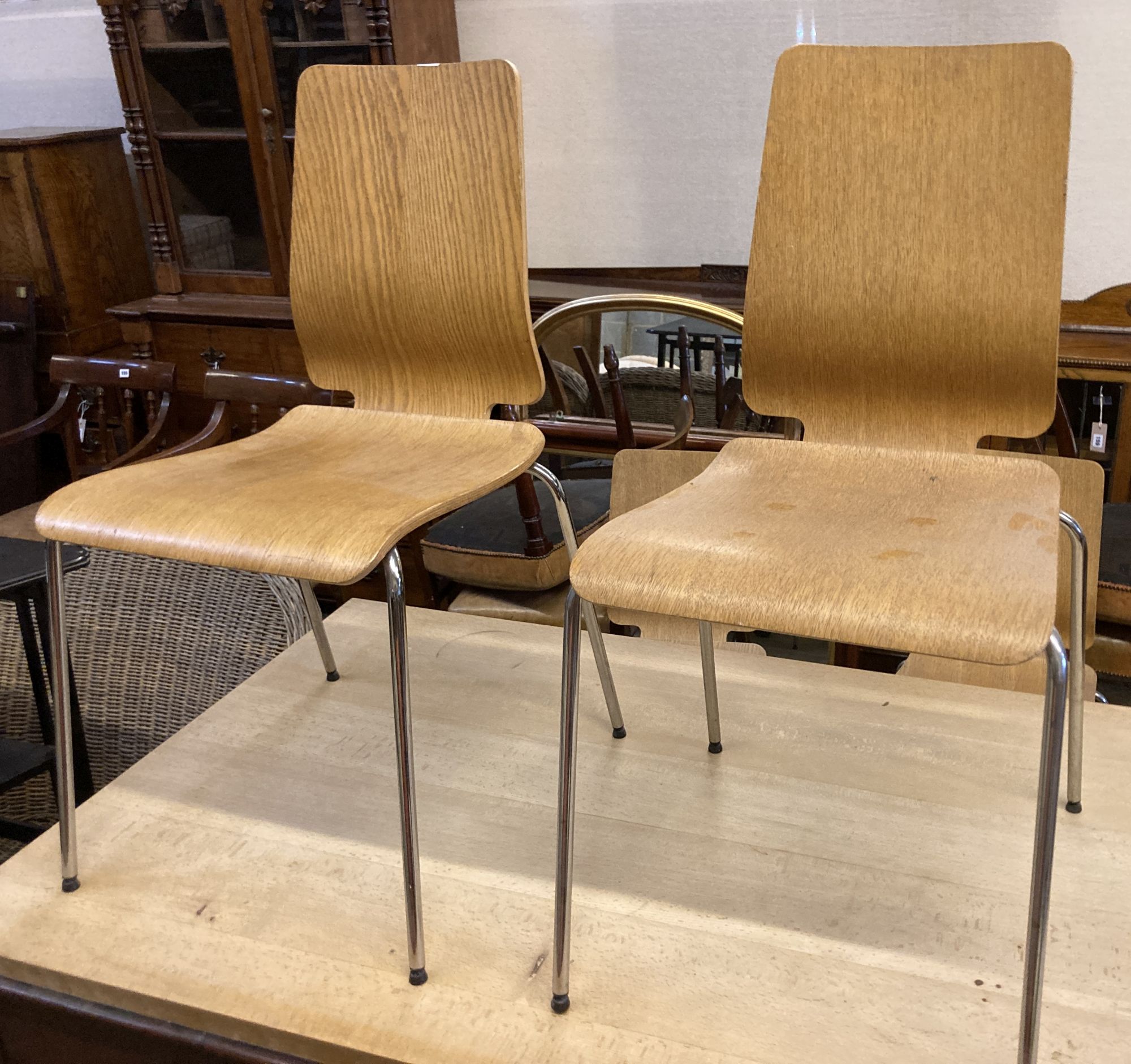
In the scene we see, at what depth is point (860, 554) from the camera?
2.40ft

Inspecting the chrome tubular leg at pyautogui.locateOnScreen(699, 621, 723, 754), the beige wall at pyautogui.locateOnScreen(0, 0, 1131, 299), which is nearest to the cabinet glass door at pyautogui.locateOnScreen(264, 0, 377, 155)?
the beige wall at pyautogui.locateOnScreen(0, 0, 1131, 299)

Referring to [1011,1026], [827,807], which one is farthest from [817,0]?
[1011,1026]

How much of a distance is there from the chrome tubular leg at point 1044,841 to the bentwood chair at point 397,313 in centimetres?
46

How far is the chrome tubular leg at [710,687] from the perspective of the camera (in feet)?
3.63

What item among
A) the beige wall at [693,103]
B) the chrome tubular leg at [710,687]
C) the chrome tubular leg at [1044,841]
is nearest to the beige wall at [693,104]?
the beige wall at [693,103]

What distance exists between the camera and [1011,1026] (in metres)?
0.80

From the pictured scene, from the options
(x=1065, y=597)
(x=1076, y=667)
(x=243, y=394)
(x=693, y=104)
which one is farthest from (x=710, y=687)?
(x=693, y=104)

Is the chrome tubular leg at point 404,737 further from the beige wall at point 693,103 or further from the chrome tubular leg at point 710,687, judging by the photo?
the beige wall at point 693,103

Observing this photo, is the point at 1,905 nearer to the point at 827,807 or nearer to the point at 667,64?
the point at 827,807

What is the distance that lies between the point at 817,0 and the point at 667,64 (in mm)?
298

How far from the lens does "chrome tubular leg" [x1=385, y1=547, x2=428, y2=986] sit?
A: 0.78 meters

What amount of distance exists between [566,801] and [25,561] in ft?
3.08

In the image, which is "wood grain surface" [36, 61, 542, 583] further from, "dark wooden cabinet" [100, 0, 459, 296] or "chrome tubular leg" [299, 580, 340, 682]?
"dark wooden cabinet" [100, 0, 459, 296]

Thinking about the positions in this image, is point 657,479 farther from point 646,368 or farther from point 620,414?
point 646,368
